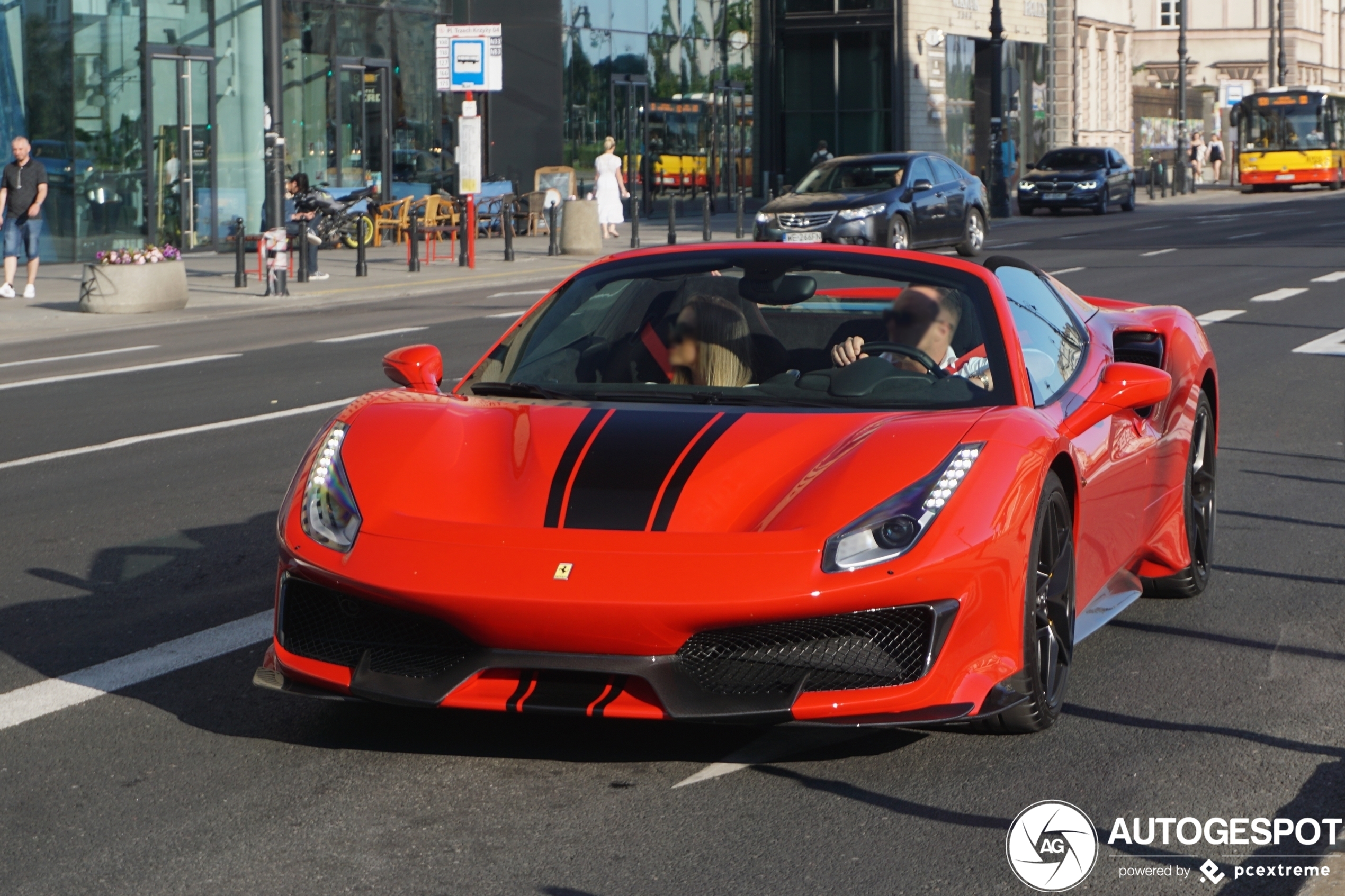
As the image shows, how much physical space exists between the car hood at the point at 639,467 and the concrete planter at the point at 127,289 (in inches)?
639

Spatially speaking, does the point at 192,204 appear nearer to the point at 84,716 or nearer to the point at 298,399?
the point at 298,399

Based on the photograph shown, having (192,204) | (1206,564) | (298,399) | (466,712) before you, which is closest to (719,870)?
(466,712)

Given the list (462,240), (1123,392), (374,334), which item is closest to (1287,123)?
(462,240)

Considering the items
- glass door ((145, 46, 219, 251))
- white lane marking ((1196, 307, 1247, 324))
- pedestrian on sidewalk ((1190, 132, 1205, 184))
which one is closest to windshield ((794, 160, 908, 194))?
glass door ((145, 46, 219, 251))

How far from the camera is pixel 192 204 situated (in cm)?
2980

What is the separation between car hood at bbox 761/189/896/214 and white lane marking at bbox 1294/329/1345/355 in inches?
456

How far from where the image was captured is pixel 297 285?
23.3 metres

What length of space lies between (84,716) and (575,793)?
59.5 inches

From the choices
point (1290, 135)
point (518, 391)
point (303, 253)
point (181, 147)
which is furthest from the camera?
point (1290, 135)

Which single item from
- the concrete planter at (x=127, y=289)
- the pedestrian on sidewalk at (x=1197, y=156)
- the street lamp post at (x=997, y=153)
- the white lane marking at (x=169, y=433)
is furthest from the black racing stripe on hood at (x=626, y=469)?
the pedestrian on sidewalk at (x=1197, y=156)

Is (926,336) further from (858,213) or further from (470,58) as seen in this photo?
(470,58)

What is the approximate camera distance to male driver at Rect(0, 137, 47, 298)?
814 inches

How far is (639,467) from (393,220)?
29.0m

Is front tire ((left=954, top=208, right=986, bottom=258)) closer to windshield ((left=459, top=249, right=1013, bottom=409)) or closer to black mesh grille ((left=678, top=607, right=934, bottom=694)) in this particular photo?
windshield ((left=459, top=249, right=1013, bottom=409))
